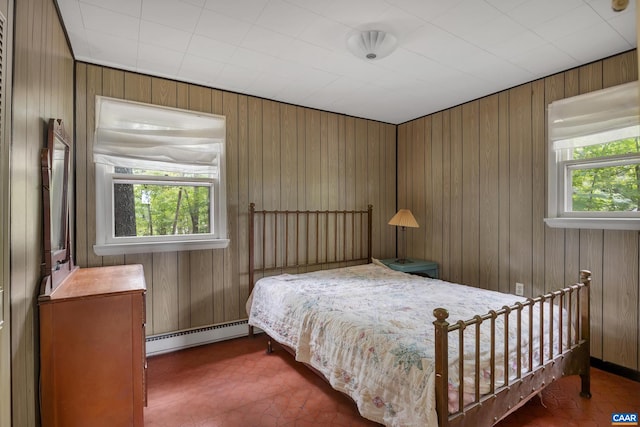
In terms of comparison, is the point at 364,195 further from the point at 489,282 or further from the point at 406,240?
the point at 489,282

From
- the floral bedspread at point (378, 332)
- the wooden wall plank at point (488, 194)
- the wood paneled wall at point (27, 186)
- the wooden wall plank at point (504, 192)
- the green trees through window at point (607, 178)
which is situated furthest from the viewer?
the wooden wall plank at point (488, 194)

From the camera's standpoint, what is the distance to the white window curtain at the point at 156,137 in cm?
253

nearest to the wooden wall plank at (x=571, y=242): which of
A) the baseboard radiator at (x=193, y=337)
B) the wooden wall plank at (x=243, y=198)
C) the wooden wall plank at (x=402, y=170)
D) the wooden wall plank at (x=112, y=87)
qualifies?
the wooden wall plank at (x=402, y=170)

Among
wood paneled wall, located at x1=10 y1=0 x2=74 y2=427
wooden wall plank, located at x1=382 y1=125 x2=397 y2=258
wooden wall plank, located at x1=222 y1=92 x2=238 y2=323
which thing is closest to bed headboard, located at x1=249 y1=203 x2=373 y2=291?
wooden wall plank, located at x1=222 y1=92 x2=238 y2=323

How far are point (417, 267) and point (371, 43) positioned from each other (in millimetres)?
2362

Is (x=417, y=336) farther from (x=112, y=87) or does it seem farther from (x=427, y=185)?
(x=112, y=87)

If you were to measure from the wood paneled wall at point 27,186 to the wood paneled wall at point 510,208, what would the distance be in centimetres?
339

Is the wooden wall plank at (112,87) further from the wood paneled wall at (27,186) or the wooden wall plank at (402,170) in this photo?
the wooden wall plank at (402,170)

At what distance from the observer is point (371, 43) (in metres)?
2.10

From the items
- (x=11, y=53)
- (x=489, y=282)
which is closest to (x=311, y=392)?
(x=489, y=282)

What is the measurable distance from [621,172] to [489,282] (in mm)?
1389

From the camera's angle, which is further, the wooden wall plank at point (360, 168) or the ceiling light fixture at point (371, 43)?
the wooden wall plank at point (360, 168)

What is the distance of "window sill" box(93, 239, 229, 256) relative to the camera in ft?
8.16

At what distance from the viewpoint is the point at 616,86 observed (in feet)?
7.57
